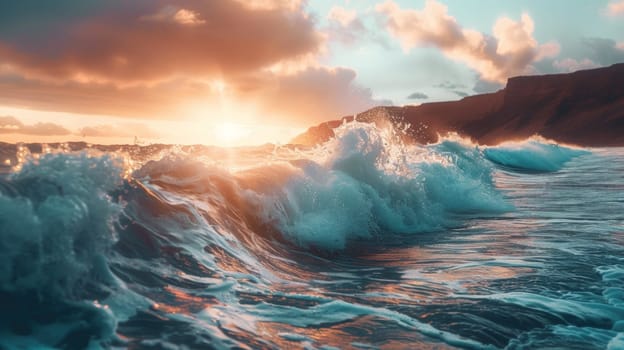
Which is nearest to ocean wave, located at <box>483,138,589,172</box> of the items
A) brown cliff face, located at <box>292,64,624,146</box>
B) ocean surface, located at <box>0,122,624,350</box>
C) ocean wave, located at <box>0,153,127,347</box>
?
ocean surface, located at <box>0,122,624,350</box>

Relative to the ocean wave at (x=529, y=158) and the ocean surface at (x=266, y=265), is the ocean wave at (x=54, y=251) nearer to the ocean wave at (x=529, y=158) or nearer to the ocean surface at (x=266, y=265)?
the ocean surface at (x=266, y=265)

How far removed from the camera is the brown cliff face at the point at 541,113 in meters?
80.5

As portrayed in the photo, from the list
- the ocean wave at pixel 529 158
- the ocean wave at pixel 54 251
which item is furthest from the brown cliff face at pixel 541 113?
the ocean wave at pixel 54 251

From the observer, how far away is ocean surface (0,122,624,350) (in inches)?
118

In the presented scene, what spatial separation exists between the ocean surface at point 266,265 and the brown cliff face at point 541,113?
222 feet

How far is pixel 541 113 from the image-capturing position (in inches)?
3634

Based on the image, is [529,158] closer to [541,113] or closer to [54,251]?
[54,251]

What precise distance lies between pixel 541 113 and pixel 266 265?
9662 centimetres

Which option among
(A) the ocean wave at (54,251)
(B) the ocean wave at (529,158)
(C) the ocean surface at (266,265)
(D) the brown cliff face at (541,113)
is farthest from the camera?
(D) the brown cliff face at (541,113)

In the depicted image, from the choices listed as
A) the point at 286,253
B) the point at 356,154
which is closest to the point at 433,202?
the point at 356,154

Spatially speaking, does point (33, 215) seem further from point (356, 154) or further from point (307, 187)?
point (356, 154)

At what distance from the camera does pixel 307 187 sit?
776cm

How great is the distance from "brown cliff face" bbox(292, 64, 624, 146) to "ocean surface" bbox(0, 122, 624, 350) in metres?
67.5

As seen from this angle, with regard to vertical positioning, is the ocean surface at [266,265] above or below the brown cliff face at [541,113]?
below
